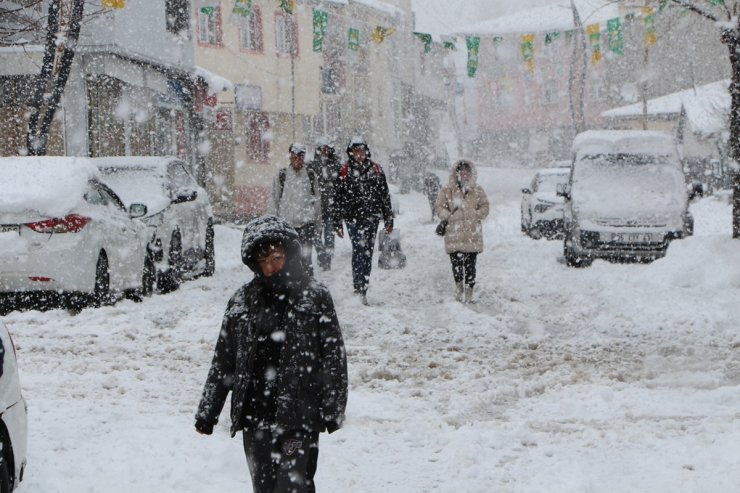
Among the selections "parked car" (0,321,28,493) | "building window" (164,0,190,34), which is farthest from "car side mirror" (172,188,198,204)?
"building window" (164,0,190,34)

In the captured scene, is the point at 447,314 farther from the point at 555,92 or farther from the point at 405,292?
the point at 555,92

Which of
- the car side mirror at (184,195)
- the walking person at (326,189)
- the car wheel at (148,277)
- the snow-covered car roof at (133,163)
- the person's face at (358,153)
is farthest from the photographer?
the walking person at (326,189)

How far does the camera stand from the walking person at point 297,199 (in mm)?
12658

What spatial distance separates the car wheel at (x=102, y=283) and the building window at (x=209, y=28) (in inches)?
991

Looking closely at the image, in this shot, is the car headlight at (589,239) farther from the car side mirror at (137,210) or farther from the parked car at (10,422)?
the parked car at (10,422)

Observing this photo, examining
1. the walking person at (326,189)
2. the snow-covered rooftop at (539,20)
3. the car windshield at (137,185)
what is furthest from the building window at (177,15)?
the snow-covered rooftop at (539,20)

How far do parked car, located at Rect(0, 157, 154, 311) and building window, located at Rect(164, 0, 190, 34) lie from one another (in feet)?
46.7

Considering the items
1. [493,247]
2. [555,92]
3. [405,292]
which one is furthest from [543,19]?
[405,292]

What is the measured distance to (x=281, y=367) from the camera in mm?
3814

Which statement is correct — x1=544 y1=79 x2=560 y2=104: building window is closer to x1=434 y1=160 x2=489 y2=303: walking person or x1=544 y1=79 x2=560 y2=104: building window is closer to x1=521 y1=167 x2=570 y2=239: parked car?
x1=521 y1=167 x2=570 y2=239: parked car

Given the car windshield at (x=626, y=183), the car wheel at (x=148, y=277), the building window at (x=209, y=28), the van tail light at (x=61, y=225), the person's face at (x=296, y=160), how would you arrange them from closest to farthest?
the van tail light at (x=61, y=225), the person's face at (x=296, y=160), the car wheel at (x=148, y=277), the car windshield at (x=626, y=183), the building window at (x=209, y=28)

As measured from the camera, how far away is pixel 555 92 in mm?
75625

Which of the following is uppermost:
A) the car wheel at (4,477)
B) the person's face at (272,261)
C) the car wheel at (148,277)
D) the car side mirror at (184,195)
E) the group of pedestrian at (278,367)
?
the person's face at (272,261)

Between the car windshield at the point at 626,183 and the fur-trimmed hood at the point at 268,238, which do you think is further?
the car windshield at the point at 626,183
